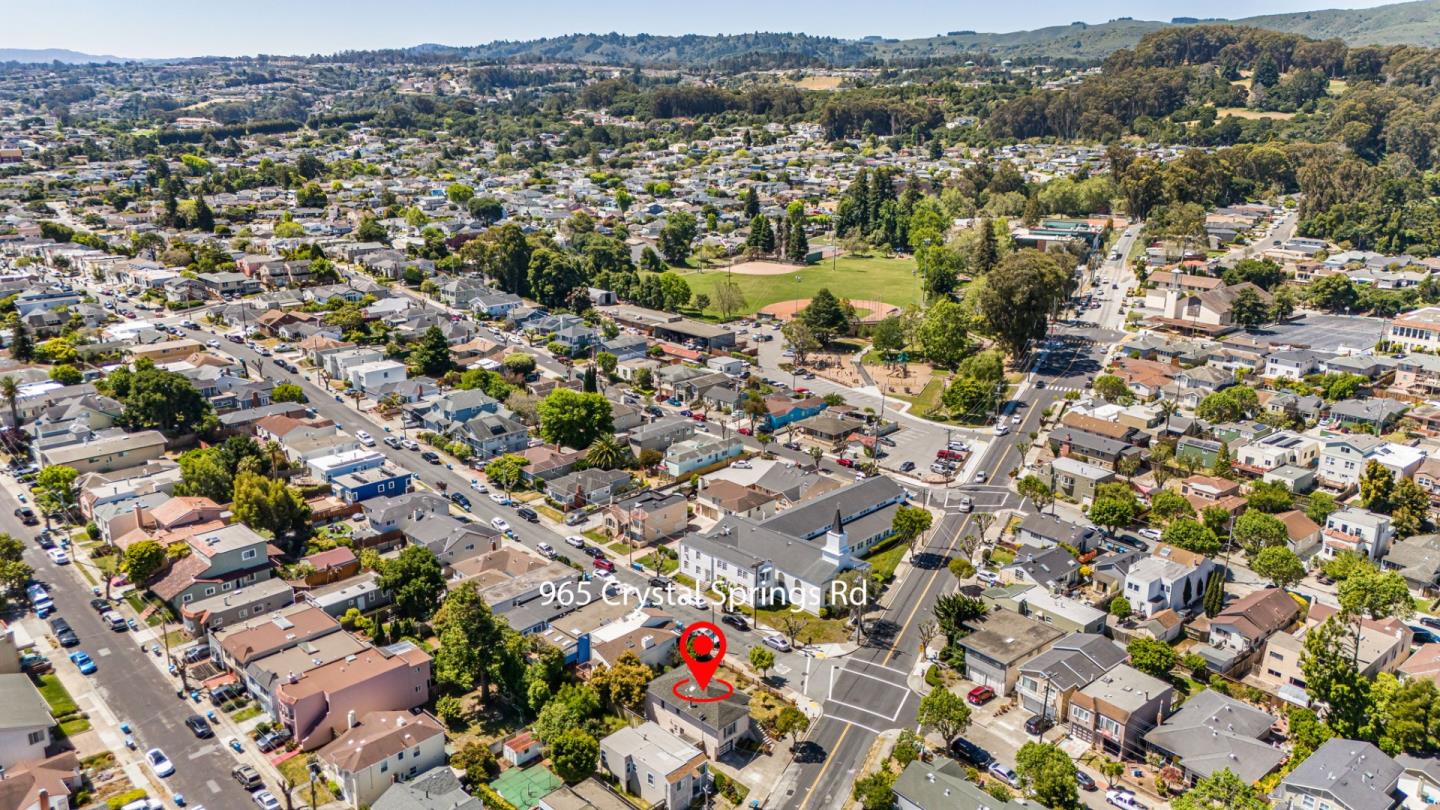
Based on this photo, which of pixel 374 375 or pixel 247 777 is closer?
pixel 247 777

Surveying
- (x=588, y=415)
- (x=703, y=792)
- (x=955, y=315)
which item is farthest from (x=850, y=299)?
(x=703, y=792)

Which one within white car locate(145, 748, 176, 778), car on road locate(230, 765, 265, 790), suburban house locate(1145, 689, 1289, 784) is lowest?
suburban house locate(1145, 689, 1289, 784)

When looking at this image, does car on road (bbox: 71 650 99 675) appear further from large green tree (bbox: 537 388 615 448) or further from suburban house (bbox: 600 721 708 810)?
large green tree (bbox: 537 388 615 448)

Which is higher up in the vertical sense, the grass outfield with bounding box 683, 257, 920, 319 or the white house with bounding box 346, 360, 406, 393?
the white house with bounding box 346, 360, 406, 393

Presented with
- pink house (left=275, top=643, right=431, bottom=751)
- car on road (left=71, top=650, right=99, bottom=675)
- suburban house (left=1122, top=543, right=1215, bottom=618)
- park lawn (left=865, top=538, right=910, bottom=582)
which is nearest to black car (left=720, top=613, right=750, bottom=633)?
park lawn (left=865, top=538, right=910, bottom=582)

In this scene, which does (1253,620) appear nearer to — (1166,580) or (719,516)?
(1166,580)

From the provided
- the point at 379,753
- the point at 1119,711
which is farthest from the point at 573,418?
the point at 1119,711

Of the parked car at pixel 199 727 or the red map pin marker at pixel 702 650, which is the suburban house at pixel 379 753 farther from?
the red map pin marker at pixel 702 650

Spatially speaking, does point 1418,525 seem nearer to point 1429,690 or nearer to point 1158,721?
point 1429,690
